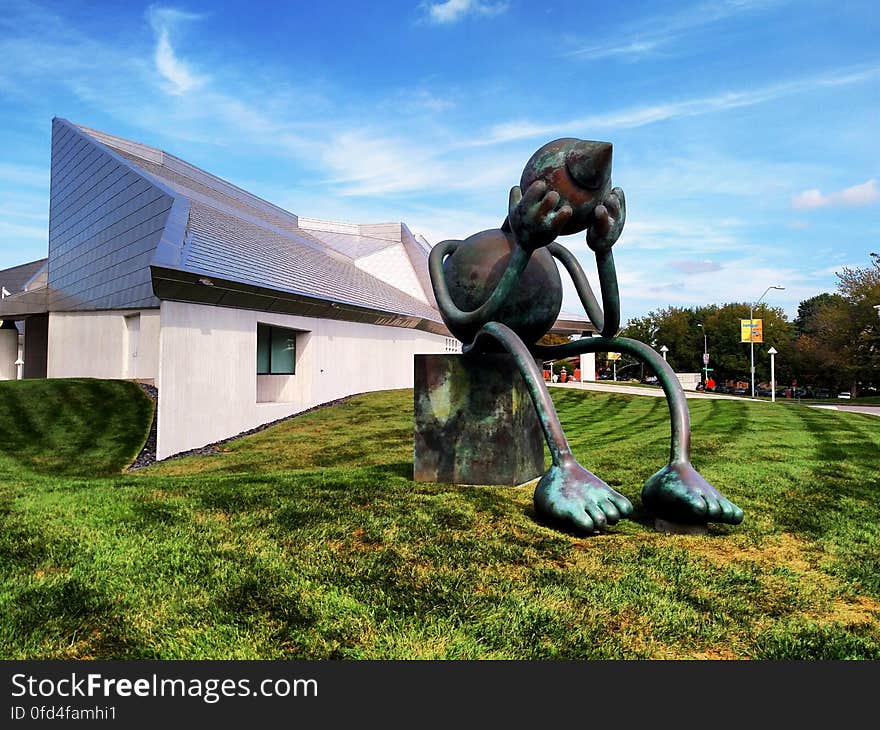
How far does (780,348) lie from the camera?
48.7m

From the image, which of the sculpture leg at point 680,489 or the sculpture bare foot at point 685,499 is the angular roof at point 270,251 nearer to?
the sculpture leg at point 680,489

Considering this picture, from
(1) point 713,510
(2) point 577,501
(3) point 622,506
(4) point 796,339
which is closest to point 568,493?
(2) point 577,501

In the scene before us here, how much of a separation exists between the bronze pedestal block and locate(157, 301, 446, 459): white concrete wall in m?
8.69

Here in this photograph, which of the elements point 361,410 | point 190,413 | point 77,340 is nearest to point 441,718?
point 190,413

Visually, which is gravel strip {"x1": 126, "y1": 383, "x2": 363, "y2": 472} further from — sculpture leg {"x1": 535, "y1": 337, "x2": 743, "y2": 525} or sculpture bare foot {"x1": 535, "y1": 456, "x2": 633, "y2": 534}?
sculpture leg {"x1": 535, "y1": 337, "x2": 743, "y2": 525}

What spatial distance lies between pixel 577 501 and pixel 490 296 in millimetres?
2267

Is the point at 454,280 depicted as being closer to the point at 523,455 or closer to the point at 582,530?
A: the point at 523,455

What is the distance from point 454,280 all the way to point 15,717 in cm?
470

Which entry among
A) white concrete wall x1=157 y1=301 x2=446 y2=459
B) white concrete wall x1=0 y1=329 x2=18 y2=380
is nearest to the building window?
white concrete wall x1=157 y1=301 x2=446 y2=459

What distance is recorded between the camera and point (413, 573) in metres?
3.47

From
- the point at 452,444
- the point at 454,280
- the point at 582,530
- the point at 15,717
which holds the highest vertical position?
the point at 454,280

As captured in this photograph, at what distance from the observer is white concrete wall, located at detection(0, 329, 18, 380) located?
27078 mm

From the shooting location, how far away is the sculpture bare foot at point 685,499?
421 cm

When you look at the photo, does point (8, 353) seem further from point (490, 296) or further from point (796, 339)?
point (796, 339)
